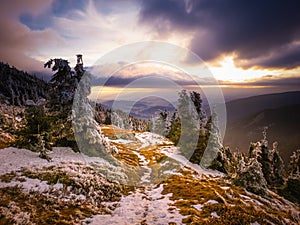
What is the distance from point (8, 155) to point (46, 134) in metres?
4.79

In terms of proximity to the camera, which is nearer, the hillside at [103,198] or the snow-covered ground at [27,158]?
the hillside at [103,198]

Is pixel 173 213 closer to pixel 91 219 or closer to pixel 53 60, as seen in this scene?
pixel 91 219

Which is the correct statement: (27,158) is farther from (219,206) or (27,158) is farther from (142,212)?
(219,206)

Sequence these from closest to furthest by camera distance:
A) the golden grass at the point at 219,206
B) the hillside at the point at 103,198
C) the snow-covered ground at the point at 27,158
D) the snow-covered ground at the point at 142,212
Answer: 1. the hillside at the point at 103,198
2. the snow-covered ground at the point at 142,212
3. the golden grass at the point at 219,206
4. the snow-covered ground at the point at 27,158

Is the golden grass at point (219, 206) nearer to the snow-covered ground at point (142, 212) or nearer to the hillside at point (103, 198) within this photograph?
the hillside at point (103, 198)

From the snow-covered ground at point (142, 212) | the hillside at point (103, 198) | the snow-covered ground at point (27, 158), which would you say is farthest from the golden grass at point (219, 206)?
the snow-covered ground at point (27, 158)

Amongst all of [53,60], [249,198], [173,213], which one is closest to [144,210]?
[173,213]

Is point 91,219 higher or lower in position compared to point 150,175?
higher

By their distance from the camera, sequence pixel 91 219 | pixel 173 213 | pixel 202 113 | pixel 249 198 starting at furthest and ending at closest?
pixel 202 113 < pixel 249 198 < pixel 173 213 < pixel 91 219

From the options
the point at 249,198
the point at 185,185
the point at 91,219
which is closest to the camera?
the point at 91,219

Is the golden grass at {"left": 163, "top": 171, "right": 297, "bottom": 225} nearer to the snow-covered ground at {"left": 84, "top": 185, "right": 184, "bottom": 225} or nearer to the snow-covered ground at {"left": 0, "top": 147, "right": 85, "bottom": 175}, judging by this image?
the snow-covered ground at {"left": 84, "top": 185, "right": 184, "bottom": 225}

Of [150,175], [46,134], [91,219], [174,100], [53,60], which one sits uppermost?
[53,60]

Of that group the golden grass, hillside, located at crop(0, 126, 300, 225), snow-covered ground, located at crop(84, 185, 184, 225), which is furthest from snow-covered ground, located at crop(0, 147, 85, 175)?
the golden grass

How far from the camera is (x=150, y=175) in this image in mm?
30641
